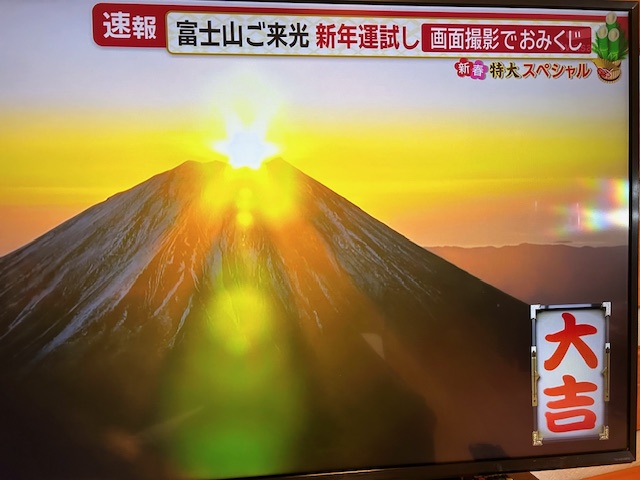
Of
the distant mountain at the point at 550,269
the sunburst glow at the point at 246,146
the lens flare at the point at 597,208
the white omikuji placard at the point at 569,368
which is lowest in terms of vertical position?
the white omikuji placard at the point at 569,368

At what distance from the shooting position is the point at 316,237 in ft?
3.99

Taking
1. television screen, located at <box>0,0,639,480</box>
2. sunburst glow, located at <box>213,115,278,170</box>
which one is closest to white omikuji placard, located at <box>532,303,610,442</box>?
television screen, located at <box>0,0,639,480</box>

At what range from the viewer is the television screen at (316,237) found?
1146 mm

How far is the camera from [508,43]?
1.23 metres

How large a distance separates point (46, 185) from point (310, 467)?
0.90m

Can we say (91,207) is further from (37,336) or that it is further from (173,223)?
(37,336)

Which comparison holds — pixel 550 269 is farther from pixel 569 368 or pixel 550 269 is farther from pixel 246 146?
pixel 246 146

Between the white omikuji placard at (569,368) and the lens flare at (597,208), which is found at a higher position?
the lens flare at (597,208)

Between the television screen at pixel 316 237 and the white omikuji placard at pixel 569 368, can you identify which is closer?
the television screen at pixel 316 237

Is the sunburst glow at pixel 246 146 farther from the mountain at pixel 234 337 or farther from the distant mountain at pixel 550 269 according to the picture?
the distant mountain at pixel 550 269

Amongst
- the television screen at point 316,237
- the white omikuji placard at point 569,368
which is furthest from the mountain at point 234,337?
the white omikuji placard at point 569,368

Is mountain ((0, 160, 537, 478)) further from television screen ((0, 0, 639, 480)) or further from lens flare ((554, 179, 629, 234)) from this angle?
lens flare ((554, 179, 629, 234))

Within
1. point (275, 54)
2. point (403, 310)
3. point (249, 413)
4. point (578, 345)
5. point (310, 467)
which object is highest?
point (275, 54)

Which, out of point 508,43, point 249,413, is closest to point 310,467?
point 249,413
